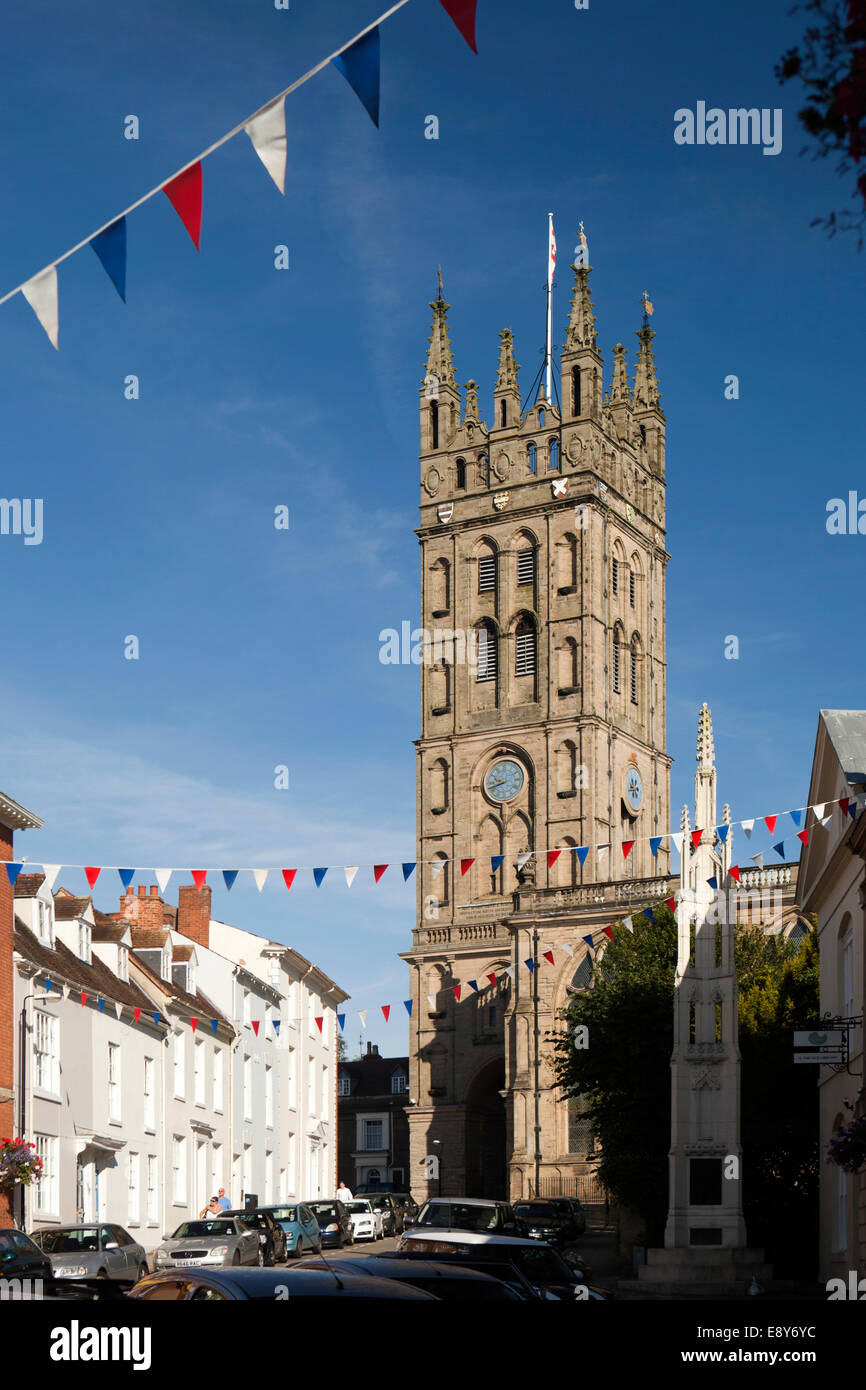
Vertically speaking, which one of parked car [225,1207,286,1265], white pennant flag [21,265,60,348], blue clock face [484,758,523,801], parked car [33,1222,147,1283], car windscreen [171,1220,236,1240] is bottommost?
parked car [225,1207,286,1265]

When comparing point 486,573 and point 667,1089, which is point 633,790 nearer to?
point 486,573

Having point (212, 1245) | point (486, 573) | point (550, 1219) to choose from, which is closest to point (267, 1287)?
point (212, 1245)

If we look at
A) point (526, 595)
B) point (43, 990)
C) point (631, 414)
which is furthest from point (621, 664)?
point (43, 990)

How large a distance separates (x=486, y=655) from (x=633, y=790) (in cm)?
Result: 963

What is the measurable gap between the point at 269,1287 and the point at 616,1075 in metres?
30.4

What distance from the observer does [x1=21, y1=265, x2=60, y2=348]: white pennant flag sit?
38.0ft

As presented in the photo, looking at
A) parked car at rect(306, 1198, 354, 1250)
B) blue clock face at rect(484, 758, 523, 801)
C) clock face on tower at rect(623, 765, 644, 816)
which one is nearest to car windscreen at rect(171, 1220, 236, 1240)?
parked car at rect(306, 1198, 354, 1250)

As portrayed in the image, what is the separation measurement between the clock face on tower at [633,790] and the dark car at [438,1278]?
6775cm

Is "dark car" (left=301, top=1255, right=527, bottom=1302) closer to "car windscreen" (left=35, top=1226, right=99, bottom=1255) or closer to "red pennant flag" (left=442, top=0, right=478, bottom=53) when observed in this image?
"red pennant flag" (left=442, top=0, right=478, bottom=53)

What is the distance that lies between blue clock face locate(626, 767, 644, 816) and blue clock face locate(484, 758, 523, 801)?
17.4ft

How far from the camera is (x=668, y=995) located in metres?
39.7

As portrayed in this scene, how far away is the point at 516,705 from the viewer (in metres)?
80.2

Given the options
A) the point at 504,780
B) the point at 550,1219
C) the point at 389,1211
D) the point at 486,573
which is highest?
the point at 486,573
